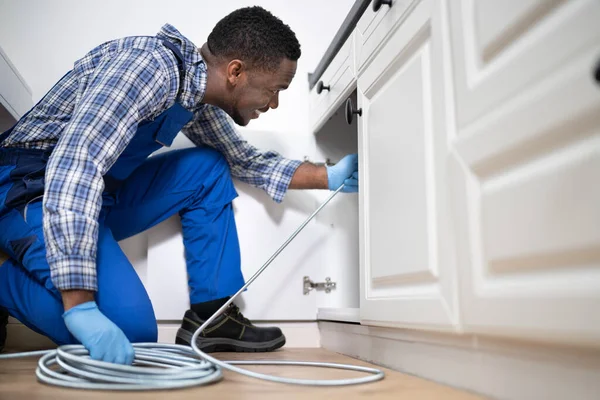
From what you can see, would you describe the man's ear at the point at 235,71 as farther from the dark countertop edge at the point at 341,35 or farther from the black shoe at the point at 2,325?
the black shoe at the point at 2,325

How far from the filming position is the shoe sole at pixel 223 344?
4.41 ft

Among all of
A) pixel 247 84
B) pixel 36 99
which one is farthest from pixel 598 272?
pixel 36 99

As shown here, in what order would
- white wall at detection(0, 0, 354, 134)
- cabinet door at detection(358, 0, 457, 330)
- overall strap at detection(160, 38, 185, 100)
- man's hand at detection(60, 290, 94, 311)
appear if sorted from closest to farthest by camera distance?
cabinet door at detection(358, 0, 457, 330) → man's hand at detection(60, 290, 94, 311) → overall strap at detection(160, 38, 185, 100) → white wall at detection(0, 0, 354, 134)

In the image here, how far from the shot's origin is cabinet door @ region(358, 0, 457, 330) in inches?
32.3

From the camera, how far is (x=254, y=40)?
1.25m

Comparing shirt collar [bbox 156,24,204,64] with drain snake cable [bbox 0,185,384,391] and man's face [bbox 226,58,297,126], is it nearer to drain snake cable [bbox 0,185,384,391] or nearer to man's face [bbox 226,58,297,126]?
man's face [bbox 226,58,297,126]

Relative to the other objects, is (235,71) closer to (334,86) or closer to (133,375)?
(334,86)

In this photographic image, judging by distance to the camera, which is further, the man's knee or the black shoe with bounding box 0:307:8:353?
the black shoe with bounding box 0:307:8:353

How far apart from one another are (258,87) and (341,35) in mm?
341

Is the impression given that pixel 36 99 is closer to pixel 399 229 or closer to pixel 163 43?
pixel 163 43

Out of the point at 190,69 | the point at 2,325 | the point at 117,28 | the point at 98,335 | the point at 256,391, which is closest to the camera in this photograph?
the point at 256,391

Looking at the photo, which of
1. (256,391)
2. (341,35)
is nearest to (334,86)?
(341,35)

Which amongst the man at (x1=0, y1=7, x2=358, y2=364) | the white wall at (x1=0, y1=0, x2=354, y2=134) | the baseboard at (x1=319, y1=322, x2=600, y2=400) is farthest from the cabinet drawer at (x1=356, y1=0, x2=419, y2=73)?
the baseboard at (x1=319, y1=322, x2=600, y2=400)

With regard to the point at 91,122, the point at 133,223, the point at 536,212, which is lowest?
the point at 536,212
